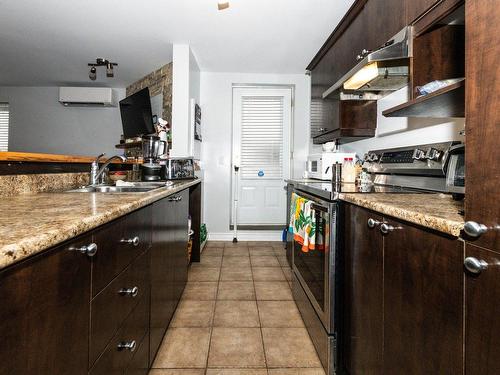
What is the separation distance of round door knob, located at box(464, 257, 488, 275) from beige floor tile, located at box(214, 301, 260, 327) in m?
1.55

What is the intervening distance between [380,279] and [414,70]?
1136mm

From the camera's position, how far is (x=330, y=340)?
4.69 feet

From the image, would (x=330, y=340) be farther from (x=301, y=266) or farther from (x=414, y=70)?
(x=414, y=70)

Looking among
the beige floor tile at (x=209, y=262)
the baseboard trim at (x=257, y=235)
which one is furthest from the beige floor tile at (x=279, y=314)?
the baseboard trim at (x=257, y=235)

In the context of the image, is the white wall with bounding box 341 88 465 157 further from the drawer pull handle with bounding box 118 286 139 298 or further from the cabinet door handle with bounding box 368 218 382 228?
the drawer pull handle with bounding box 118 286 139 298

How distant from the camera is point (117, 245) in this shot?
975mm

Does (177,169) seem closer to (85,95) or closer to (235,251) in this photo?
(235,251)

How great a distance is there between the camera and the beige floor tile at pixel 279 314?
1.97 metres

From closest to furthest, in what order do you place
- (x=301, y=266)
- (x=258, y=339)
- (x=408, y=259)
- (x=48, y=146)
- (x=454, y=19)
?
(x=408, y=259)
(x=454, y=19)
(x=258, y=339)
(x=301, y=266)
(x=48, y=146)

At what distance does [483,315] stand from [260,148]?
150 inches

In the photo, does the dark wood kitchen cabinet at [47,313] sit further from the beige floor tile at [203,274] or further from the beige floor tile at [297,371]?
the beige floor tile at [203,274]

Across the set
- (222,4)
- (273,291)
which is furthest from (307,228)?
(222,4)

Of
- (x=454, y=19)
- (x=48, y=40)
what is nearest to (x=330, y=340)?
(x=454, y=19)

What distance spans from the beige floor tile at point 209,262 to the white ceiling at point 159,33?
97.7 inches
